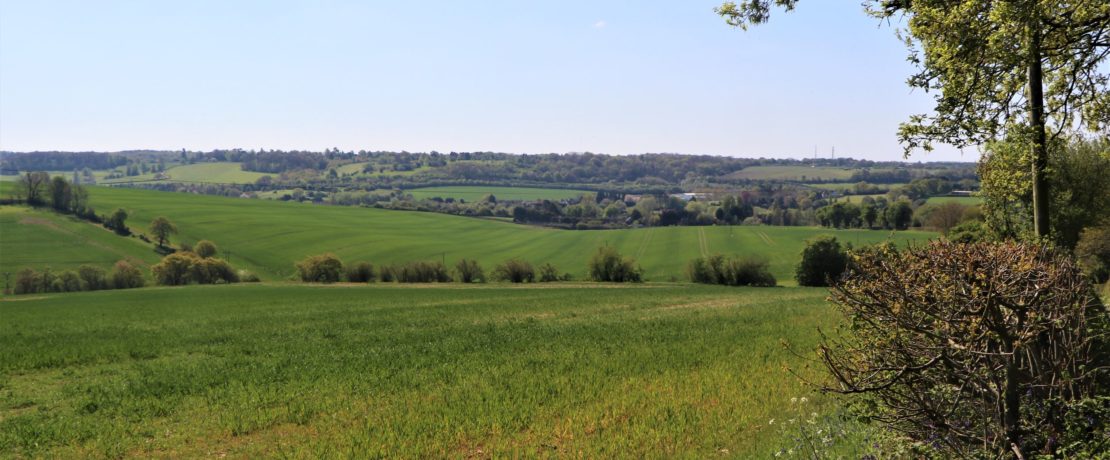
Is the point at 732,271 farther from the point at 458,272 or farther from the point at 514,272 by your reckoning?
the point at 458,272

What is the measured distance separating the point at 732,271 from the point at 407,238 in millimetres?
73660

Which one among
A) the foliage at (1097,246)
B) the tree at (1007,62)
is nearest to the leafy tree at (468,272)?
the foliage at (1097,246)

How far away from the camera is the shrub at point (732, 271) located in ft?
255

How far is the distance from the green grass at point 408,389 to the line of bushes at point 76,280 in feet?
192

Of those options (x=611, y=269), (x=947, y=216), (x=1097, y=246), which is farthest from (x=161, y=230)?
(x=1097, y=246)

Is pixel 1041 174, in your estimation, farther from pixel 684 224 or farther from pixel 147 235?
pixel 684 224

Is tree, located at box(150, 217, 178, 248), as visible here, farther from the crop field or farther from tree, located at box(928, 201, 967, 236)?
tree, located at box(928, 201, 967, 236)

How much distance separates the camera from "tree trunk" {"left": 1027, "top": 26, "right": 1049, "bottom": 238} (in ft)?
34.9

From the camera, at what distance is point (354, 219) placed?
153125 millimetres

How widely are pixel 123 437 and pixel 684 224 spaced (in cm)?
15609

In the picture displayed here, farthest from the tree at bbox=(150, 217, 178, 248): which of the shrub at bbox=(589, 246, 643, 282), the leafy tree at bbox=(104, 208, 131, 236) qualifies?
the shrub at bbox=(589, 246, 643, 282)

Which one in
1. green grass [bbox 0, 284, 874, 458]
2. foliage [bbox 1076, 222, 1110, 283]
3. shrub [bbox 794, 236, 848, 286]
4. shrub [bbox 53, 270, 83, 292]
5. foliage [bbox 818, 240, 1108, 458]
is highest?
foliage [bbox 818, 240, 1108, 458]

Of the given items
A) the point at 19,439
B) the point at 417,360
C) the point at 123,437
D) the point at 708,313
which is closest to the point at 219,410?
the point at 123,437

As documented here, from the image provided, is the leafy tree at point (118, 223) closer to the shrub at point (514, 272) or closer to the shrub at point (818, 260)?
the shrub at point (514, 272)
